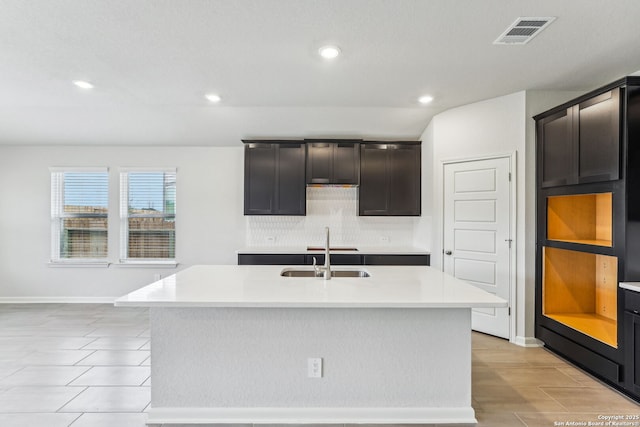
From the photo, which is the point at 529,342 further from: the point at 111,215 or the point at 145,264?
the point at 111,215

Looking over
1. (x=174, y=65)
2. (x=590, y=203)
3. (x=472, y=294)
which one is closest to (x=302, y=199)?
(x=174, y=65)

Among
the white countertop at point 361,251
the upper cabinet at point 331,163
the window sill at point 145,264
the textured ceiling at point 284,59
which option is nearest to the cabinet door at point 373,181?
the upper cabinet at point 331,163

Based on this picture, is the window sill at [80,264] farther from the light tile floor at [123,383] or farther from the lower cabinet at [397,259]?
the lower cabinet at [397,259]

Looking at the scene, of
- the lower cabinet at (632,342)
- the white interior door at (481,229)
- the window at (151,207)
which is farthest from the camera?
the window at (151,207)

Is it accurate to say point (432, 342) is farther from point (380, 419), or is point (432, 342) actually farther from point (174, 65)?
point (174, 65)

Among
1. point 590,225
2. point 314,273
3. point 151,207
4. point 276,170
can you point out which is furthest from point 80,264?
point 590,225

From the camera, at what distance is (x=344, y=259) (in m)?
4.38

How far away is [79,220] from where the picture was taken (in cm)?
505

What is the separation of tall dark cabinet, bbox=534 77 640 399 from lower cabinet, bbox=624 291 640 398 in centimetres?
1

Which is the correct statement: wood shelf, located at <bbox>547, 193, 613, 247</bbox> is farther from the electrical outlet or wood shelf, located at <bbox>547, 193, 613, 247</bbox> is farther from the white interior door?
the electrical outlet

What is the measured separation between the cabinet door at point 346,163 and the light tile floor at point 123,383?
2.51 meters

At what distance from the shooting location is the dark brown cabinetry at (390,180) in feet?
15.4

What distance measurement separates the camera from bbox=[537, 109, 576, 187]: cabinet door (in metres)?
2.95

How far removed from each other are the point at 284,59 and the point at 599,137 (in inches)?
105
